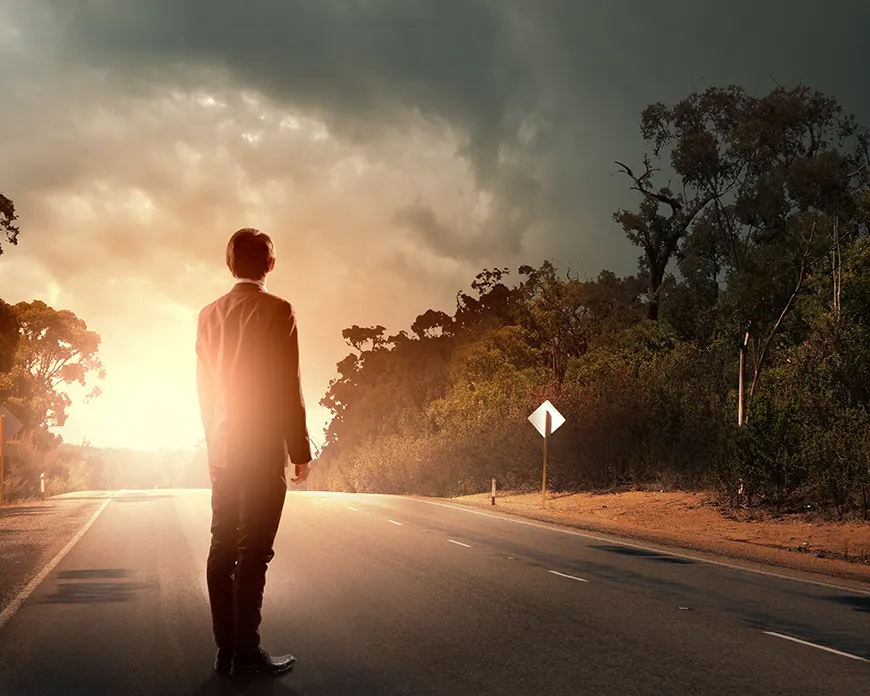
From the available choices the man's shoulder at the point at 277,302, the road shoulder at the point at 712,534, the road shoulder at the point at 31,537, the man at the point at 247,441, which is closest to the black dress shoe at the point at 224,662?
the man at the point at 247,441

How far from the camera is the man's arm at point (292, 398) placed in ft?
18.2

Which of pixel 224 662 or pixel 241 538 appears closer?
pixel 241 538

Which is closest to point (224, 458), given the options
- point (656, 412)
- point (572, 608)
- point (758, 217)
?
point (572, 608)

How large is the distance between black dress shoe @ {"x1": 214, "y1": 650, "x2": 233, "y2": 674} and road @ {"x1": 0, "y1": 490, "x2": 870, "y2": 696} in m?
0.07

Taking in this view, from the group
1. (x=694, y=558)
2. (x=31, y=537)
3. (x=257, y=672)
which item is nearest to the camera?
(x=257, y=672)

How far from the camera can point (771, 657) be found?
6.94 metres

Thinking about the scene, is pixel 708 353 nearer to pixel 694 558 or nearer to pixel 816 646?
pixel 694 558

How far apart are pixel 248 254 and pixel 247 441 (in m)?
1.17

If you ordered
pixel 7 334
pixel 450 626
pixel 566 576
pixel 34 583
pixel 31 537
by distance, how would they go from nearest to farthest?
pixel 450 626 < pixel 34 583 < pixel 566 576 < pixel 31 537 < pixel 7 334

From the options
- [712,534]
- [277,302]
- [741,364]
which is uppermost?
[741,364]

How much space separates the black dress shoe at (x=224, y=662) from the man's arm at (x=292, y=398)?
1273 mm

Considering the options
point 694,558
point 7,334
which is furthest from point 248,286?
point 7,334

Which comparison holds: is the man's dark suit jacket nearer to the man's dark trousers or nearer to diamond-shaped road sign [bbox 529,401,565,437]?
the man's dark trousers

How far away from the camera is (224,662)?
19.1 feet
